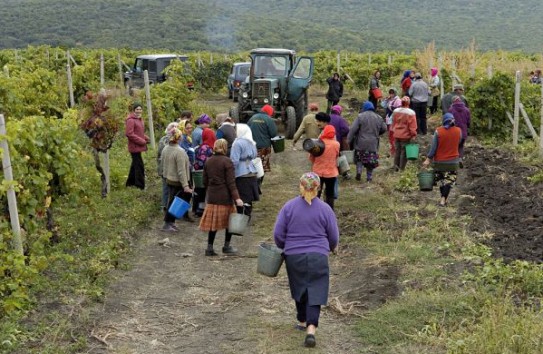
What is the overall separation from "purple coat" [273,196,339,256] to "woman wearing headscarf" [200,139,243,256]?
260 cm

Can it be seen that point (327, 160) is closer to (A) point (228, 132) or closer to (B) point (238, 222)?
(A) point (228, 132)

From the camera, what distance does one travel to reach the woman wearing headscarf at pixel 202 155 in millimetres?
11227

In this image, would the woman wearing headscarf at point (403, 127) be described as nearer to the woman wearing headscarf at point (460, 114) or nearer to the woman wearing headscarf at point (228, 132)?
the woman wearing headscarf at point (460, 114)

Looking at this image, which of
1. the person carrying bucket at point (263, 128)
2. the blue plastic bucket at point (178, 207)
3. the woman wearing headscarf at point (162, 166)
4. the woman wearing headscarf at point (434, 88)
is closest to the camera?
the blue plastic bucket at point (178, 207)

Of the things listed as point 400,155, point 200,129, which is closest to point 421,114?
point 400,155

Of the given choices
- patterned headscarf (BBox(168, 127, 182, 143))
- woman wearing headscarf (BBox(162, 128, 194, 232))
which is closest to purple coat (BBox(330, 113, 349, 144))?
woman wearing headscarf (BBox(162, 128, 194, 232))

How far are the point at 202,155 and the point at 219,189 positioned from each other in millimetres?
1757

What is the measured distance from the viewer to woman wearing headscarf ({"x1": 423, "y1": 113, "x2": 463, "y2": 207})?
11.4 m

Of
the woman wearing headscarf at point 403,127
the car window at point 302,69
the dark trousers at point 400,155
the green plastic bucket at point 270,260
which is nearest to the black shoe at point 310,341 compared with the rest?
the green plastic bucket at point 270,260

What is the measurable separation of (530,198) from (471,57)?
1584 cm

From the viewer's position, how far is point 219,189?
31.3ft

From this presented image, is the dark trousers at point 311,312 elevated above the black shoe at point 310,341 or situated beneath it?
elevated above

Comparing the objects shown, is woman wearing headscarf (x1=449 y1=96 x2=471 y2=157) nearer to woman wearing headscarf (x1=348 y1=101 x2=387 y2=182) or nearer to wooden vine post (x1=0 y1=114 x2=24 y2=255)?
woman wearing headscarf (x1=348 y1=101 x2=387 y2=182)

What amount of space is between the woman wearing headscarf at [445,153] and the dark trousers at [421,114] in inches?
233
